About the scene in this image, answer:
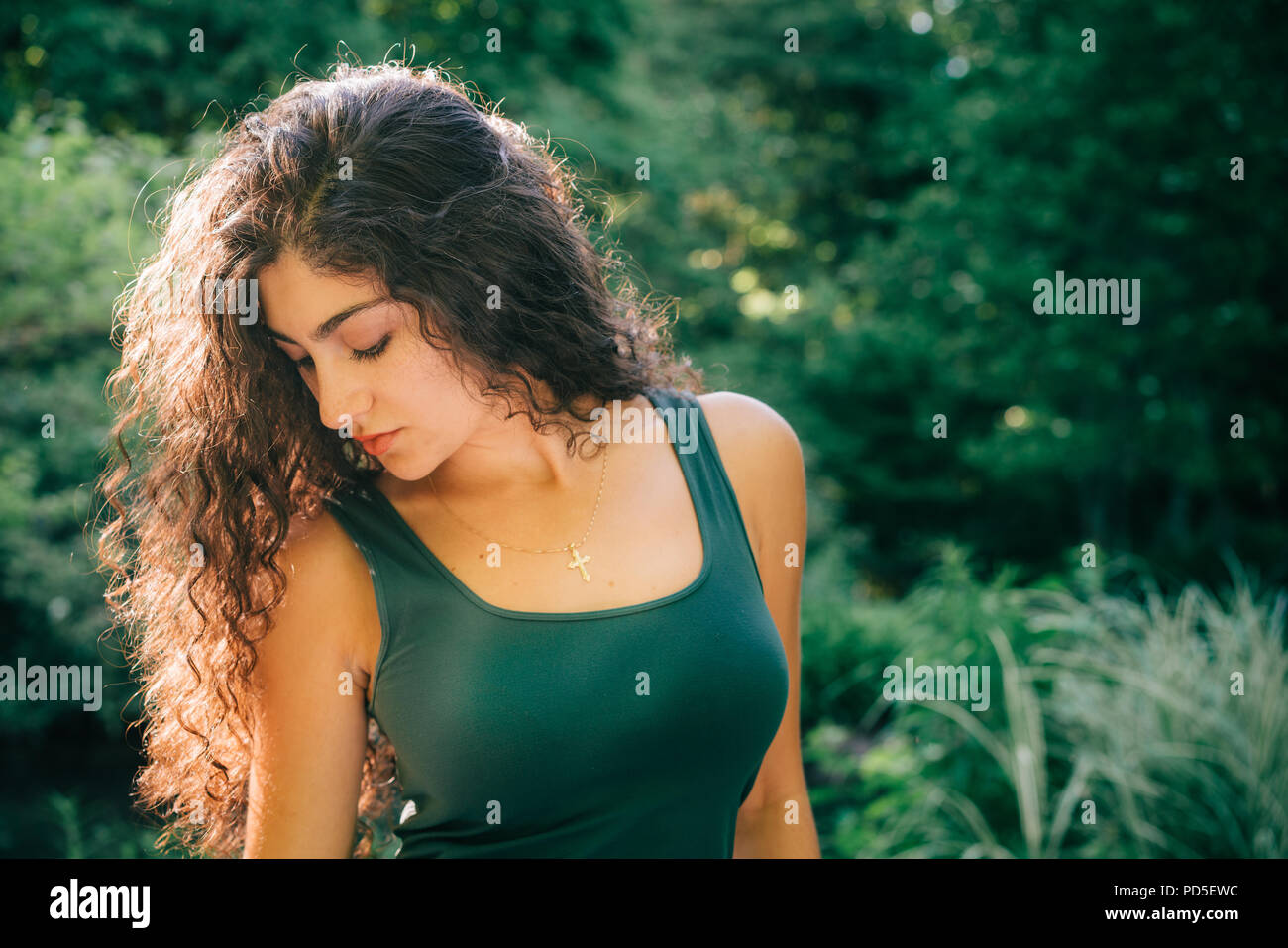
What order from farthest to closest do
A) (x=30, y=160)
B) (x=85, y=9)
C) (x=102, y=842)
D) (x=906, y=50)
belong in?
(x=906, y=50)
(x=85, y=9)
(x=30, y=160)
(x=102, y=842)

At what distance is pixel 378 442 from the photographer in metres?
1.61

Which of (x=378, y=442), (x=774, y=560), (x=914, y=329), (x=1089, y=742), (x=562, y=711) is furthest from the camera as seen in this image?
(x=914, y=329)

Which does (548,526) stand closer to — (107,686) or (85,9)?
(107,686)

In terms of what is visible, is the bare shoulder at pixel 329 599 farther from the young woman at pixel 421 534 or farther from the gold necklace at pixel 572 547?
the gold necklace at pixel 572 547

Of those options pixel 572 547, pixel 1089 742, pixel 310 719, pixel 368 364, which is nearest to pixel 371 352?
pixel 368 364

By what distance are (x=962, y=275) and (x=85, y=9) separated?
7727mm

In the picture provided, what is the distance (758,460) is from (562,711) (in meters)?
0.63

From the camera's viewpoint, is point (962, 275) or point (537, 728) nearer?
point (537, 728)

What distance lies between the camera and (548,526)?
5.69 ft

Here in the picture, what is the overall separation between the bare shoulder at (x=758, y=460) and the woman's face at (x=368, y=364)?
50cm

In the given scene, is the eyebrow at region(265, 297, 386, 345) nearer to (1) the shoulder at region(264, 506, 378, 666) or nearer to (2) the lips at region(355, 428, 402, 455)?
(2) the lips at region(355, 428, 402, 455)

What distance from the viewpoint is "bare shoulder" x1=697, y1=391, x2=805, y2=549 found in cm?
183

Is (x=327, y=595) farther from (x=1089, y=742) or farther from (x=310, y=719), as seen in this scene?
(x=1089, y=742)
